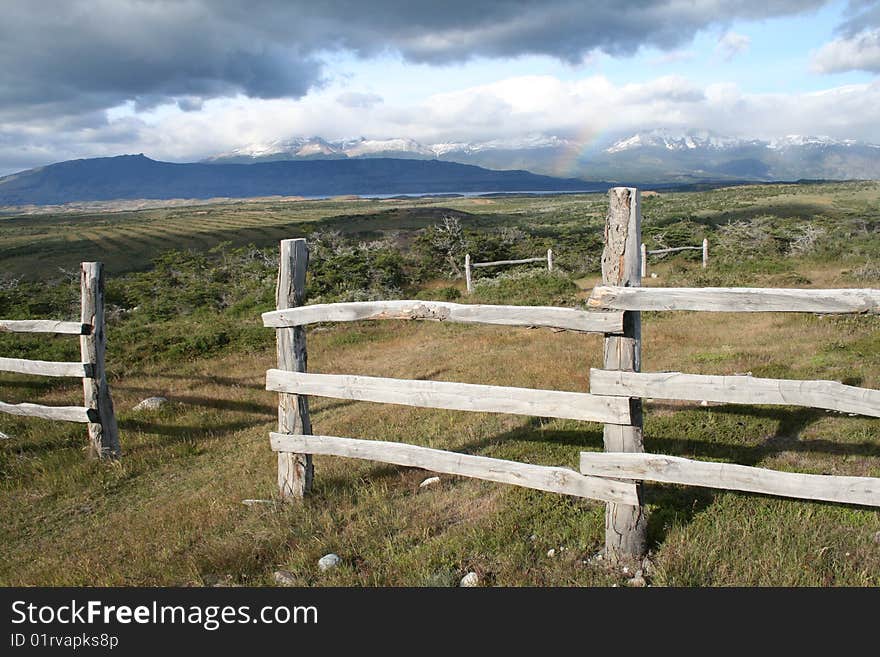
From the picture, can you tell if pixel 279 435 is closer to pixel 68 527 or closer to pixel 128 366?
pixel 68 527

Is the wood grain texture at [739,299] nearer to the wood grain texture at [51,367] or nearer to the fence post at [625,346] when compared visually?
the fence post at [625,346]

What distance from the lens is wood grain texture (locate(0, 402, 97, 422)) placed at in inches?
303

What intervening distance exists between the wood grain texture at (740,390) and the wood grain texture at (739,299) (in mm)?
468

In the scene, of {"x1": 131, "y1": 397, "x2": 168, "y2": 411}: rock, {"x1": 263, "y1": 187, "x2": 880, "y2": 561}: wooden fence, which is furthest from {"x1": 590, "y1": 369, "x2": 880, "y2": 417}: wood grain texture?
{"x1": 131, "y1": 397, "x2": 168, "y2": 411}: rock

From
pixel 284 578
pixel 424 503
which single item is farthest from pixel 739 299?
pixel 284 578

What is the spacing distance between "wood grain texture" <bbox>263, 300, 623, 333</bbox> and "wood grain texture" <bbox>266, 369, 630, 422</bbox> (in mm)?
501

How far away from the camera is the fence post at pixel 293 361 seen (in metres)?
5.62

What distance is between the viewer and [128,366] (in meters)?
13.7

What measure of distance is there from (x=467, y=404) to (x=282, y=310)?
6.60 feet

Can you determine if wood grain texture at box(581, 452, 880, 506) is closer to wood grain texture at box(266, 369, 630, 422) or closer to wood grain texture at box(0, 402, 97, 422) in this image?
wood grain texture at box(266, 369, 630, 422)

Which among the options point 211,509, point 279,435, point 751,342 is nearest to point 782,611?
point 279,435

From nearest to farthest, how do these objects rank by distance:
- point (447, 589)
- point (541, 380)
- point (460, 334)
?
point (447, 589) < point (541, 380) < point (460, 334)

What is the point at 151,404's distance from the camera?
10047mm

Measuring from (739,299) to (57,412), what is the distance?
8241mm
